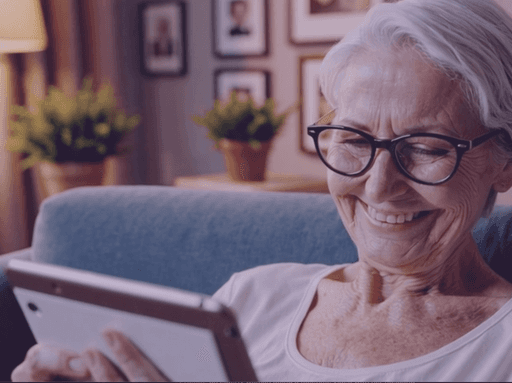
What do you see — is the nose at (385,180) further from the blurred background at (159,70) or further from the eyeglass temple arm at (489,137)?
the blurred background at (159,70)

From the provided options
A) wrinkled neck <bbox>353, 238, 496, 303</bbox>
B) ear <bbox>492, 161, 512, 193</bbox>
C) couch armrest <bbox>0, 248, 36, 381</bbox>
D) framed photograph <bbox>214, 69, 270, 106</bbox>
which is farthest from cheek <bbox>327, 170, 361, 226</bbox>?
framed photograph <bbox>214, 69, 270, 106</bbox>

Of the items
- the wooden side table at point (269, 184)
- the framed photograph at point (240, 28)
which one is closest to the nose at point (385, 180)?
the wooden side table at point (269, 184)

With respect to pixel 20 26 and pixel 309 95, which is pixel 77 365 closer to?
pixel 20 26

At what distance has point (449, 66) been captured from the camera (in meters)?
0.81

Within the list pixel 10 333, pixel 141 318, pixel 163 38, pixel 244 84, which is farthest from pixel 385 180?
pixel 163 38

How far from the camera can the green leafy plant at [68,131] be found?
268cm

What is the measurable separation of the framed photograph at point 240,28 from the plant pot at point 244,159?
2.79 feet

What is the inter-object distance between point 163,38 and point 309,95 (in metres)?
1.16

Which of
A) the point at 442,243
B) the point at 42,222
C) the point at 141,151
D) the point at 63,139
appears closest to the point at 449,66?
the point at 442,243

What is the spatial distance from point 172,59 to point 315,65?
108 cm

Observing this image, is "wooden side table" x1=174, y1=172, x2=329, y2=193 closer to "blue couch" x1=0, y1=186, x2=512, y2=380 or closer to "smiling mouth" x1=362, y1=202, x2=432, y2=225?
"blue couch" x1=0, y1=186, x2=512, y2=380

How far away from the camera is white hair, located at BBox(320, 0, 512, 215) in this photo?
2.64 feet

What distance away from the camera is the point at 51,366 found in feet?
2.38

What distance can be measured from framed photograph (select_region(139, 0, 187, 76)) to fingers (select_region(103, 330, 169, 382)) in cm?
315
